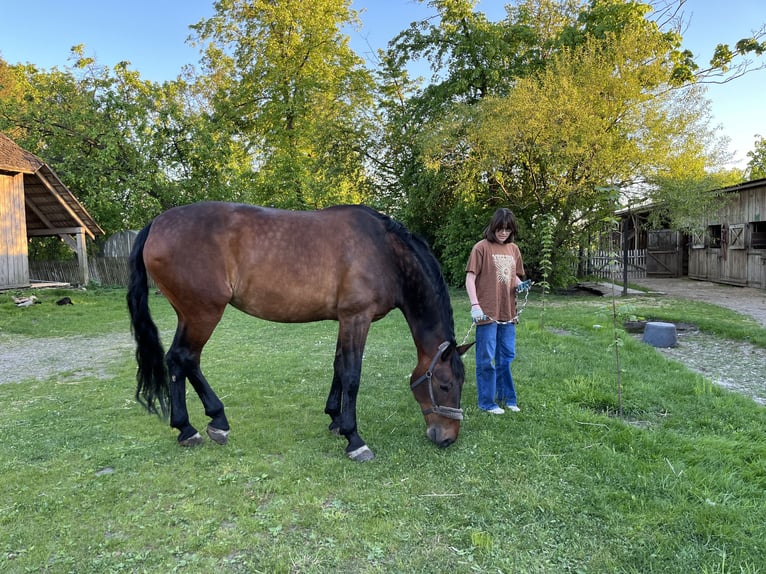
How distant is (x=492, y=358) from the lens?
3910mm

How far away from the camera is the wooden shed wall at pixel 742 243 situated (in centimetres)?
1379

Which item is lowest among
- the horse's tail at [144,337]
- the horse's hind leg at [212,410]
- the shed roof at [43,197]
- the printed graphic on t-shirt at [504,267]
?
the horse's hind leg at [212,410]

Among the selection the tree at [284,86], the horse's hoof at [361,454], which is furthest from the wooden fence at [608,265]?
the horse's hoof at [361,454]

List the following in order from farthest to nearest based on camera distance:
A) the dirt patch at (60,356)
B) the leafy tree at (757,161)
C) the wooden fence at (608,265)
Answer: the leafy tree at (757,161) < the wooden fence at (608,265) < the dirt patch at (60,356)

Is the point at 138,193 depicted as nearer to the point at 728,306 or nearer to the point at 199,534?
the point at 199,534

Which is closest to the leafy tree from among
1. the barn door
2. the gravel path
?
the barn door

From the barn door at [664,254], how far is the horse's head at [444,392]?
19.2m

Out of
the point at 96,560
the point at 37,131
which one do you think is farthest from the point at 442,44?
the point at 96,560

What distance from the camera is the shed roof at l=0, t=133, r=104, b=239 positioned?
11.7 m

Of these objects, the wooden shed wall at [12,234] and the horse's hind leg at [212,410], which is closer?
the horse's hind leg at [212,410]

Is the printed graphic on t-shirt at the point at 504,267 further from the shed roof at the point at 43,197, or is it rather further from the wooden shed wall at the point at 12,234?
the wooden shed wall at the point at 12,234

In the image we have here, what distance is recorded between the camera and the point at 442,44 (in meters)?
15.7

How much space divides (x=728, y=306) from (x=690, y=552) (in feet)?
34.3

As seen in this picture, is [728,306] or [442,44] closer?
[728,306]
